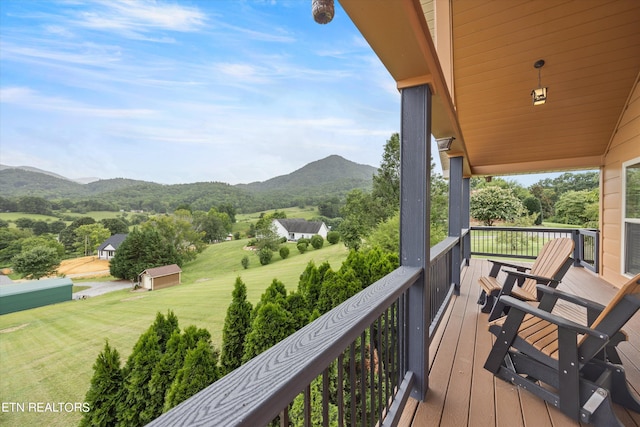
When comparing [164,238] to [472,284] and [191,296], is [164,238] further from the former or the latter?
[472,284]

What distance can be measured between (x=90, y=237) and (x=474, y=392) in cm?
1738

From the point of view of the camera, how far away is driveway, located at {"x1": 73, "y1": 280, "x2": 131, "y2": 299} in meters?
15.3

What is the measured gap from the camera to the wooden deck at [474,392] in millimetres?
1726

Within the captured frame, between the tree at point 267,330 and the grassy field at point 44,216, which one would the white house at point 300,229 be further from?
the tree at point 267,330

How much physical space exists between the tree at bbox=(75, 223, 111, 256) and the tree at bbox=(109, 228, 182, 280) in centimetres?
128


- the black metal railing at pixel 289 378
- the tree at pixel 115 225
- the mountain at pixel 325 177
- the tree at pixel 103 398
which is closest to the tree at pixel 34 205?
the tree at pixel 115 225

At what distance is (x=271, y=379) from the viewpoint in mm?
647

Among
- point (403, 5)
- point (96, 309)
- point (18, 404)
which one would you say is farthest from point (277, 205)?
point (403, 5)

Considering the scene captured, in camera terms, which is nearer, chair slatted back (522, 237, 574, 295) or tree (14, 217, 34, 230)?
chair slatted back (522, 237, 574, 295)

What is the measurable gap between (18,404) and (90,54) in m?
23.5

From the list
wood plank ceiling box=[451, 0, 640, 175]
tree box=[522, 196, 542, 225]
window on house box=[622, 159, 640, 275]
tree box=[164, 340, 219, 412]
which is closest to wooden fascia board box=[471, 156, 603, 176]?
wood plank ceiling box=[451, 0, 640, 175]

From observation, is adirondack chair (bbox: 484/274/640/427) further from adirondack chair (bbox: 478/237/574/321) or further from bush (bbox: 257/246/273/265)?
bush (bbox: 257/246/273/265)

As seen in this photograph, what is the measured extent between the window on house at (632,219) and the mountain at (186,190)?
1812 centimetres

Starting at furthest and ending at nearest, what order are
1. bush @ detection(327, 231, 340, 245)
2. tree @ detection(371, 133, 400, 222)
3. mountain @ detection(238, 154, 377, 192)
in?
mountain @ detection(238, 154, 377, 192) → tree @ detection(371, 133, 400, 222) → bush @ detection(327, 231, 340, 245)
